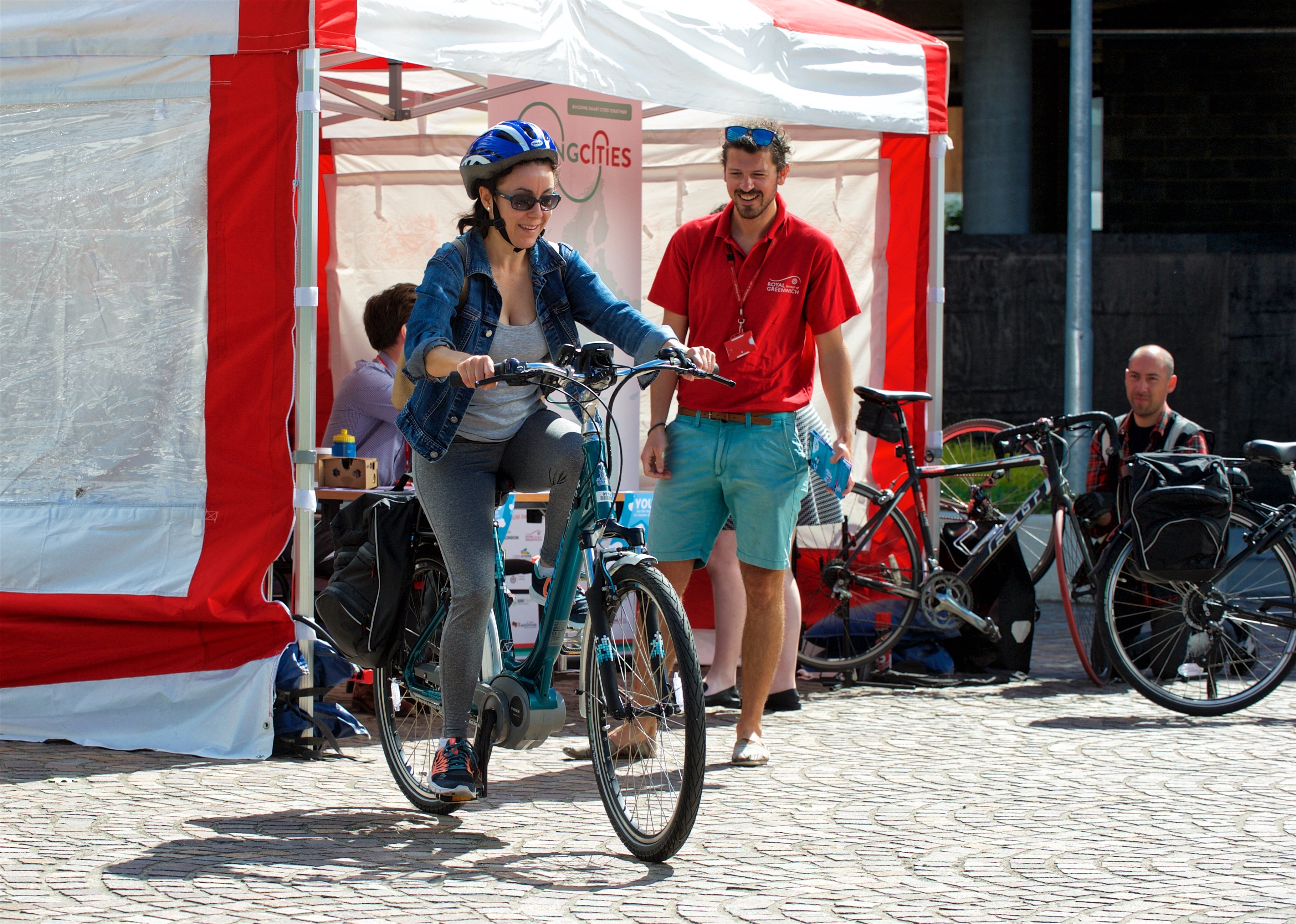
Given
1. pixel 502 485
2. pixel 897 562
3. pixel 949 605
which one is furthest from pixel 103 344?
pixel 949 605

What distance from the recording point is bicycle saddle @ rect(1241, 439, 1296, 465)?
6.24 meters

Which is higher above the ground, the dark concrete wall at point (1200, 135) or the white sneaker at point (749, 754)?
the dark concrete wall at point (1200, 135)

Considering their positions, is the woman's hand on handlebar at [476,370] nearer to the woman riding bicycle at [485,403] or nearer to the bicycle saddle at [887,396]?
the woman riding bicycle at [485,403]

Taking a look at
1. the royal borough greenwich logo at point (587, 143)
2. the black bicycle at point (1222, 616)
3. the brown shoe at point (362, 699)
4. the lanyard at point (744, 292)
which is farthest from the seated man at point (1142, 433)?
the brown shoe at point (362, 699)

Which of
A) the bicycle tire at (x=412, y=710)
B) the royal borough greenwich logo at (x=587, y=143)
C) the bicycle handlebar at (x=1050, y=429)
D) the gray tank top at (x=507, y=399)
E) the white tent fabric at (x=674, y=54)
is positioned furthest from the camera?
the bicycle handlebar at (x=1050, y=429)

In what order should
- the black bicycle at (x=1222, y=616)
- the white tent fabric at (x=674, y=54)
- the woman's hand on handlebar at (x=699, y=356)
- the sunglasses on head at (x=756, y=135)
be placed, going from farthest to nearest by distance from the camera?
the black bicycle at (x=1222, y=616), the white tent fabric at (x=674, y=54), the sunglasses on head at (x=756, y=135), the woman's hand on handlebar at (x=699, y=356)

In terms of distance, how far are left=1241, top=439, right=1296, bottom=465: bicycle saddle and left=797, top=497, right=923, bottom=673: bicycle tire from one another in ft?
4.77

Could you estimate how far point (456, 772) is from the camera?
4.16 m

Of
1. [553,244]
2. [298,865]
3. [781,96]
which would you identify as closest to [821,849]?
[298,865]

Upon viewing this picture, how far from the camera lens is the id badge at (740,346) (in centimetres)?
517

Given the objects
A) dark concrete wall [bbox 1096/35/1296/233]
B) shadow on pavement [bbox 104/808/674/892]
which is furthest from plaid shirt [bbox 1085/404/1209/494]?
dark concrete wall [bbox 1096/35/1296/233]

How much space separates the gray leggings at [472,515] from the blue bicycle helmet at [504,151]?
674mm

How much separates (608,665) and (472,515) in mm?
571

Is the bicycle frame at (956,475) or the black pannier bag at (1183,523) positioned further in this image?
the bicycle frame at (956,475)
